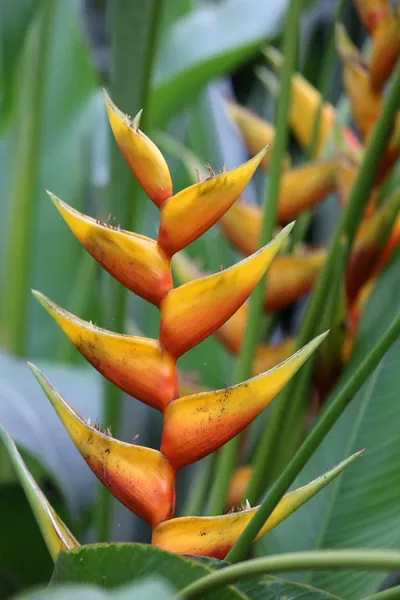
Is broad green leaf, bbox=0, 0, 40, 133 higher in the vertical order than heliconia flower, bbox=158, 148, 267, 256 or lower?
higher

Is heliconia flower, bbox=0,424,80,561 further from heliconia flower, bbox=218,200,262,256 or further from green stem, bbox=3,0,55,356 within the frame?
green stem, bbox=3,0,55,356

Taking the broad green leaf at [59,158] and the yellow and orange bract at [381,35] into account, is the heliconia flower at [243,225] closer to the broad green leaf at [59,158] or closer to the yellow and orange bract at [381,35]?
the yellow and orange bract at [381,35]

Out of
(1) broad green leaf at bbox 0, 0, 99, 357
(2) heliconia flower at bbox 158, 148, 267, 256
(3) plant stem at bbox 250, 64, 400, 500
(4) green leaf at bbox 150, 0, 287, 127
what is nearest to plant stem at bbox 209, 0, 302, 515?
(3) plant stem at bbox 250, 64, 400, 500

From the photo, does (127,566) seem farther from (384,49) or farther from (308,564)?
(384,49)

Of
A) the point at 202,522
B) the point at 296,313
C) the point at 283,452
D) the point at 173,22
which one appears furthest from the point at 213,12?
the point at 202,522

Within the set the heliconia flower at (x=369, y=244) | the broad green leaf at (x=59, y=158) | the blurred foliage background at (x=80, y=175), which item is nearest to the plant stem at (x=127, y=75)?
the blurred foliage background at (x=80, y=175)

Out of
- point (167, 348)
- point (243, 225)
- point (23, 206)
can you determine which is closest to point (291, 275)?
point (243, 225)

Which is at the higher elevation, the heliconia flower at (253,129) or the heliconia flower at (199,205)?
the heliconia flower at (199,205)

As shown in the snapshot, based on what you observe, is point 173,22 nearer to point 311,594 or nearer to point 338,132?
point 338,132
